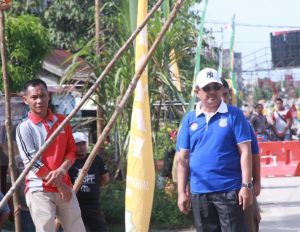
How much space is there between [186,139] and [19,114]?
381 cm

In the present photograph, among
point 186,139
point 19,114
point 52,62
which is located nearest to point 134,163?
point 186,139

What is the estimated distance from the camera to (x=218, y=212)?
6234 mm

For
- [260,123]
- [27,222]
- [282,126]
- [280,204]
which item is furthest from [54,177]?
[282,126]

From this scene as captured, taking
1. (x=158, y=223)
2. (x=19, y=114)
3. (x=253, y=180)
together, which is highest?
(x=19, y=114)

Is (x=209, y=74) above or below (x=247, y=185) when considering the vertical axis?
above

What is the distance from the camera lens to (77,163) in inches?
321

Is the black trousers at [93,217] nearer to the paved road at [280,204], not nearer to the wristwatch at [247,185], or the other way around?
the paved road at [280,204]

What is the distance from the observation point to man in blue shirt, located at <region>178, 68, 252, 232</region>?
6148 mm

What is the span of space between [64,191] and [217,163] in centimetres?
125

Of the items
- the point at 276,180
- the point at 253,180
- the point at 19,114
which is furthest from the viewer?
the point at 276,180

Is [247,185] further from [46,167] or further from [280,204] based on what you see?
[280,204]

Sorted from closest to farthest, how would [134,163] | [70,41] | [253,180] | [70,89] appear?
[253,180] → [134,163] → [70,89] → [70,41]

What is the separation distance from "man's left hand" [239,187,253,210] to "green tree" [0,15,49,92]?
5.83 m

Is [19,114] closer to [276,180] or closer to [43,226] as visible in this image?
[43,226]
